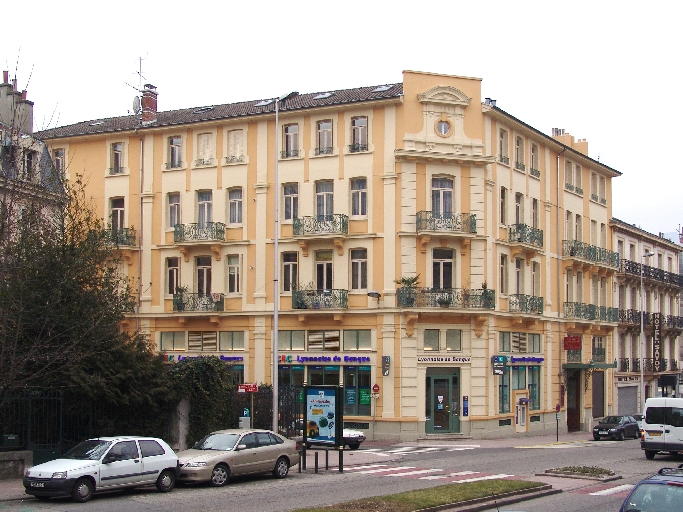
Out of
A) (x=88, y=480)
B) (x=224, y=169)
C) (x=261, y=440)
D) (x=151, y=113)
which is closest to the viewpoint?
(x=88, y=480)

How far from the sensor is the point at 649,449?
110 ft

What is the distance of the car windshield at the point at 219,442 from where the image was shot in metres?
25.5

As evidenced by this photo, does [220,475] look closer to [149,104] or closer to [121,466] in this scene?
[121,466]

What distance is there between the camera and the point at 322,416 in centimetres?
2781

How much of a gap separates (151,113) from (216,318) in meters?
12.5

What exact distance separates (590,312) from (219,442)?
34436 millimetres

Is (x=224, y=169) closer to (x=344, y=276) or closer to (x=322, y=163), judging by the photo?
(x=322, y=163)

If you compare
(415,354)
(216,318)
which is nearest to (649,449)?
(415,354)

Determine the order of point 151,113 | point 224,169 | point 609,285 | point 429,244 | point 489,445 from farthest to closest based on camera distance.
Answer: point 609,285
point 151,113
point 224,169
point 429,244
point 489,445

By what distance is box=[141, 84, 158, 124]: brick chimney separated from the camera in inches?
1957

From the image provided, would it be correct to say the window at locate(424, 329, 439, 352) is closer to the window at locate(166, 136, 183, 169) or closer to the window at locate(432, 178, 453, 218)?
the window at locate(432, 178, 453, 218)

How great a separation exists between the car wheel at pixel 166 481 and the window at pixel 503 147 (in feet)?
91.1

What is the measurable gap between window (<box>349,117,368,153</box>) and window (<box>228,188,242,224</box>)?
258 inches

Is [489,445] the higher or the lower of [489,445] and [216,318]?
the lower
